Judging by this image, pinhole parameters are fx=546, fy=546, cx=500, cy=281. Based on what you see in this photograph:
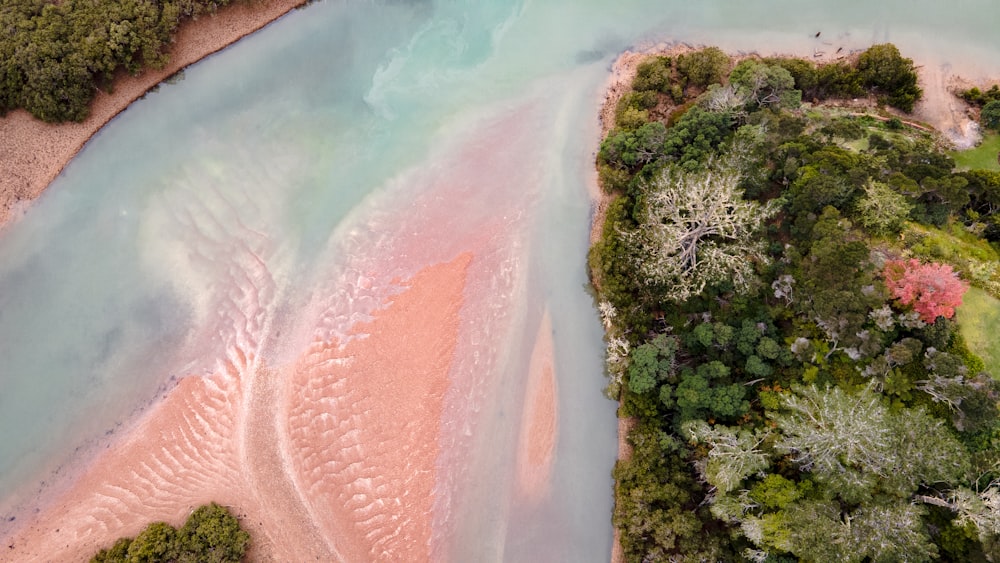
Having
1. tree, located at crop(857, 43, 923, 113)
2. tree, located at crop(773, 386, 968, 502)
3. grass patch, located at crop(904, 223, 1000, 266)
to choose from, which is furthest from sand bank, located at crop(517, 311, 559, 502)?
tree, located at crop(857, 43, 923, 113)

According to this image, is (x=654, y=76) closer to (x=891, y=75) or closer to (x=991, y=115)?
(x=891, y=75)

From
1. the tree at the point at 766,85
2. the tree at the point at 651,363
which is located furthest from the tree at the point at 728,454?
the tree at the point at 766,85

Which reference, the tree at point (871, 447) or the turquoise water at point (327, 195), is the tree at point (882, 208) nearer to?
the tree at point (871, 447)

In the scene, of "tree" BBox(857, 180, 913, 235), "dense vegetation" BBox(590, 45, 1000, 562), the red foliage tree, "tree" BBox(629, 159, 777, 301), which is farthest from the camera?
"tree" BBox(629, 159, 777, 301)

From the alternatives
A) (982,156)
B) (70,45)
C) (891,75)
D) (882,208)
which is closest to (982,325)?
(882,208)

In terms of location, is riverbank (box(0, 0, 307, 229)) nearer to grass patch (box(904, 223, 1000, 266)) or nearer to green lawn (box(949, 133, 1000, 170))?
grass patch (box(904, 223, 1000, 266))

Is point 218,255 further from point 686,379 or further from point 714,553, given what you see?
point 714,553
